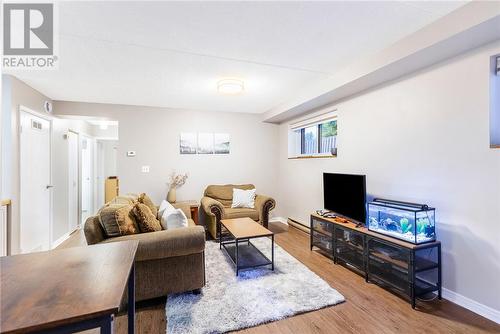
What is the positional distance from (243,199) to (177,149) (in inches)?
65.4

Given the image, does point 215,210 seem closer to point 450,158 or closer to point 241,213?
point 241,213

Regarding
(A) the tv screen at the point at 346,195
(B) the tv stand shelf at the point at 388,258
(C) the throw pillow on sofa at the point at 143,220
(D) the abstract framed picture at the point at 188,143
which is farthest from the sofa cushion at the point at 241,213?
(C) the throw pillow on sofa at the point at 143,220

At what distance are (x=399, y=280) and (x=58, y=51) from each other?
395cm

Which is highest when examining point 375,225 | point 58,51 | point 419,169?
point 58,51

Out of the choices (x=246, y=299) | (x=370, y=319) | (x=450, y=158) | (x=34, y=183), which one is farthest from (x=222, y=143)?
(x=370, y=319)

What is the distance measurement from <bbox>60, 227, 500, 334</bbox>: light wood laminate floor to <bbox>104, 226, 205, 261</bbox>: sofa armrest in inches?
19.9

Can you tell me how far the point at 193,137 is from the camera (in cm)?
472

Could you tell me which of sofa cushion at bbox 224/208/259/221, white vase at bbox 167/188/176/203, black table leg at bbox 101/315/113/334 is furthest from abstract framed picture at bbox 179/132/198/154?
black table leg at bbox 101/315/113/334

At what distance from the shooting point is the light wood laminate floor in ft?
5.90

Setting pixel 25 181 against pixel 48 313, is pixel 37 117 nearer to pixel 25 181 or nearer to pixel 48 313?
pixel 25 181

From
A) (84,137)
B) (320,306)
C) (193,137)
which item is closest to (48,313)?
(320,306)

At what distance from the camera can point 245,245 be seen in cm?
356

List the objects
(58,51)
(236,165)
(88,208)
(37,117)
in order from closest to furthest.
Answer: (58,51) → (37,117) → (236,165) → (88,208)

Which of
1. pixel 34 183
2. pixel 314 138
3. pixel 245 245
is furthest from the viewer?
pixel 314 138
